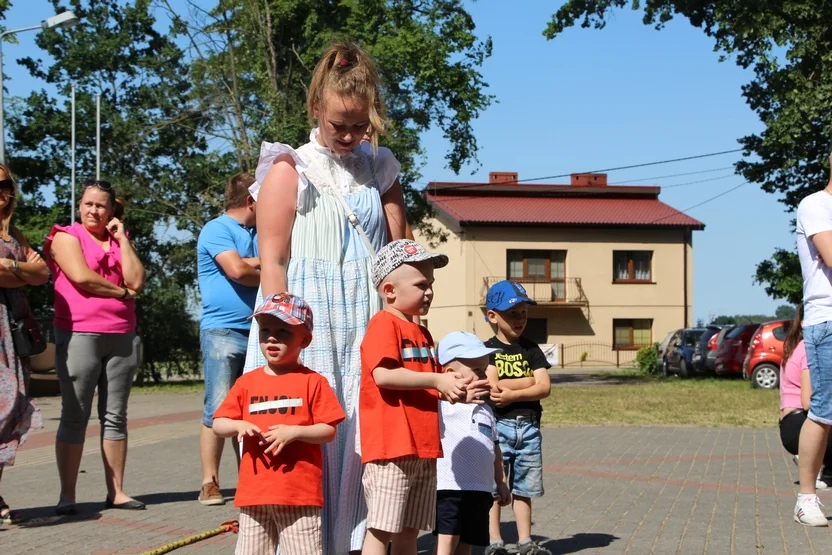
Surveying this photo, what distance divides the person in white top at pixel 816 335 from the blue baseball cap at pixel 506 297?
2015mm

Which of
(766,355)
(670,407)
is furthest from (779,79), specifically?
(670,407)

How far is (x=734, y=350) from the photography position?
28875 millimetres

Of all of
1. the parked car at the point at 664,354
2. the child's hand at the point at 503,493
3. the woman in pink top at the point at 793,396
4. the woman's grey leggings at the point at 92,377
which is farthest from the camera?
the parked car at the point at 664,354

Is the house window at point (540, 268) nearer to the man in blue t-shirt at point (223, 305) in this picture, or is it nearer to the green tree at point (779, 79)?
the green tree at point (779, 79)

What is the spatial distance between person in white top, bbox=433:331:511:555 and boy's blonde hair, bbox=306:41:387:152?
99 centimetres

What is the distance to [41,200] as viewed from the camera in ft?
127

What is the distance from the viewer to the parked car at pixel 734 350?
2873 cm

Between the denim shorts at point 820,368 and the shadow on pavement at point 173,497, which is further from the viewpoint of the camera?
the shadow on pavement at point 173,497

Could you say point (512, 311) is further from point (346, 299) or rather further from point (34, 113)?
point (34, 113)

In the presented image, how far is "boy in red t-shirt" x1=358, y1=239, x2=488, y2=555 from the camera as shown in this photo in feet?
12.9

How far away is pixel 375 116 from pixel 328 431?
4.10 feet

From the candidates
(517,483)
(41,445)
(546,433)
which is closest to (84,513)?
(517,483)

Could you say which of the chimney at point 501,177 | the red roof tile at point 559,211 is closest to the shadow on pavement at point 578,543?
the red roof tile at point 559,211

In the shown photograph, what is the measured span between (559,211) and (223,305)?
171ft
